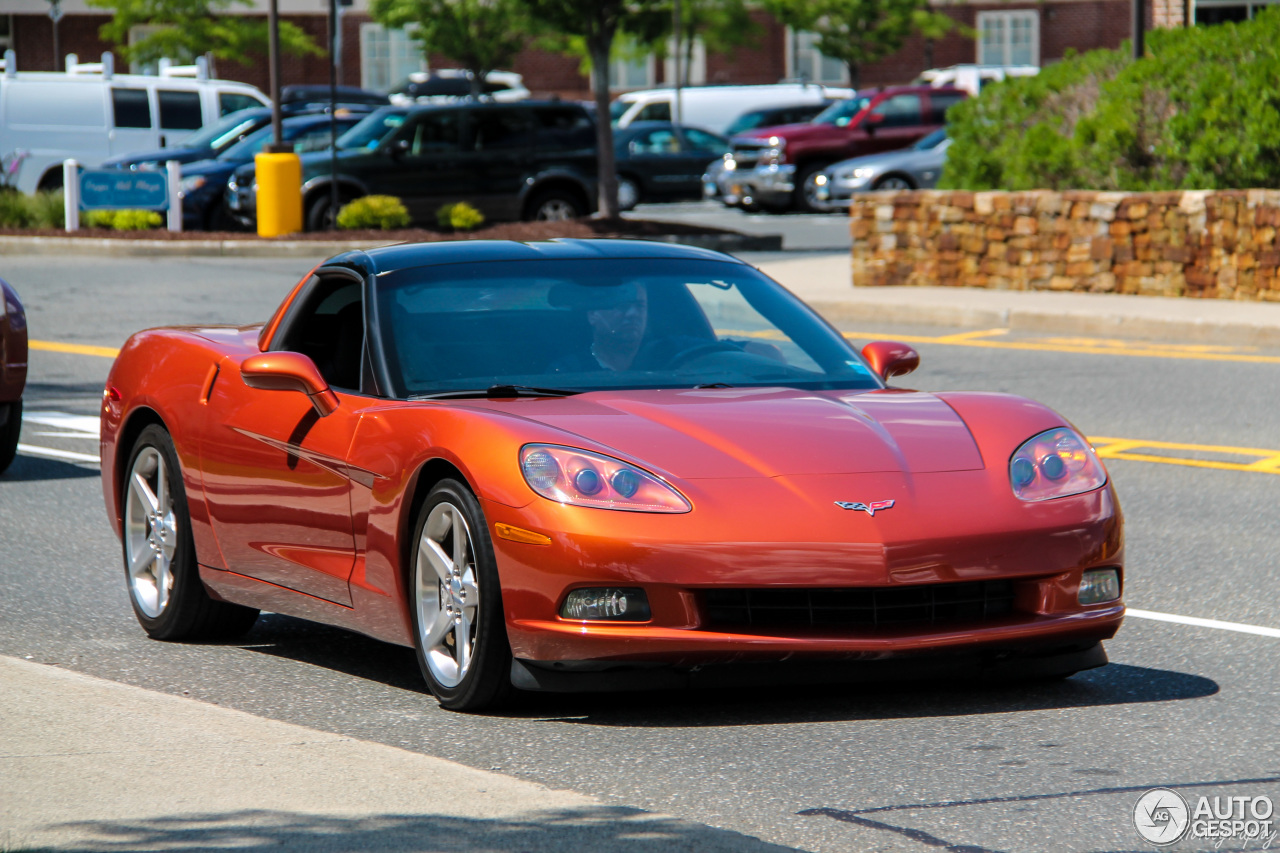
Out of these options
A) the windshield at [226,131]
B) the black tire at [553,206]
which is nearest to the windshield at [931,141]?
the black tire at [553,206]

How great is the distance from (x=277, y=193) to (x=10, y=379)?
51.7 ft

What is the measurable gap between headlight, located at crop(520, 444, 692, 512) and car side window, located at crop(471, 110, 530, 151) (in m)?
22.8

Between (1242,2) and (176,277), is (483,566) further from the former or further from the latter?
(1242,2)

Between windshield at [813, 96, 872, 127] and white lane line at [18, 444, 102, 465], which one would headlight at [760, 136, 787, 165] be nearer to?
windshield at [813, 96, 872, 127]

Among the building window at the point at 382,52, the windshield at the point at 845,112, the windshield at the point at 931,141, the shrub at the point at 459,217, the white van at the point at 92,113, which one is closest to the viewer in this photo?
the shrub at the point at 459,217

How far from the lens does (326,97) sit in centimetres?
4388

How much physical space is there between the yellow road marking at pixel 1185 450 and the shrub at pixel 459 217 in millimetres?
15975

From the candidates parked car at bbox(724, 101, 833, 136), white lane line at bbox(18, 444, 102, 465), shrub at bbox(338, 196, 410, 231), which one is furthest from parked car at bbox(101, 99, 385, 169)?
white lane line at bbox(18, 444, 102, 465)

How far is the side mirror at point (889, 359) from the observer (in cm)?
643

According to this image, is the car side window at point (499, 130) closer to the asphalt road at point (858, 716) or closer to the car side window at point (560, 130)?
the car side window at point (560, 130)

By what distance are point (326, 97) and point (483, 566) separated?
131ft

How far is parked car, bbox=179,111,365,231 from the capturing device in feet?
90.9

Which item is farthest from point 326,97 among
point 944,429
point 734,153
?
point 944,429

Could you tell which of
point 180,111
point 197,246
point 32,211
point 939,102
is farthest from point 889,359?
point 939,102
